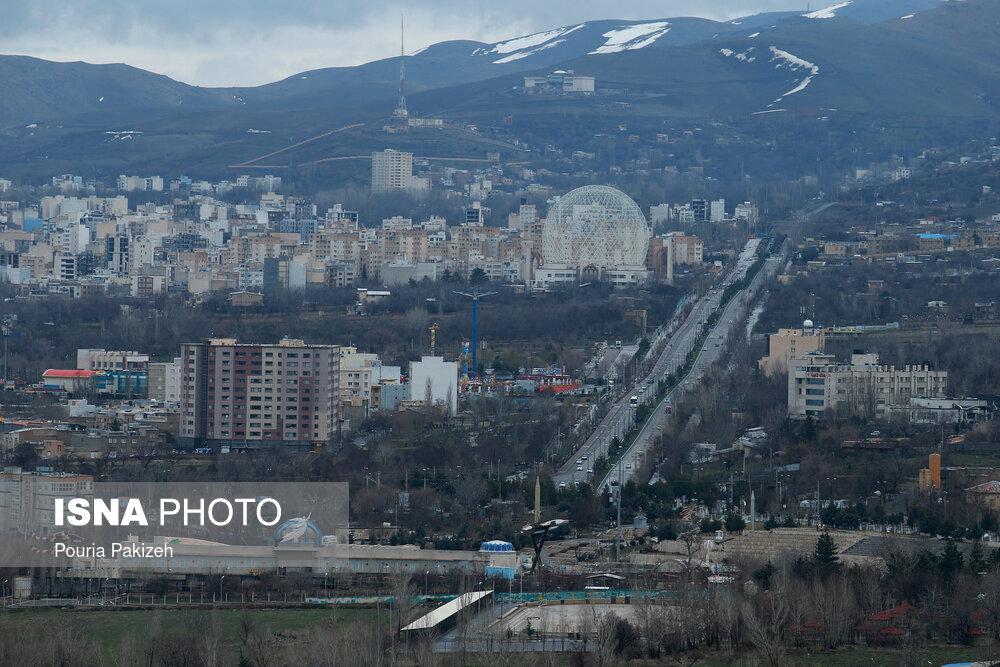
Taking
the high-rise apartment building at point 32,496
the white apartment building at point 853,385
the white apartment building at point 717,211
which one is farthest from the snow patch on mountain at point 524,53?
the high-rise apartment building at point 32,496

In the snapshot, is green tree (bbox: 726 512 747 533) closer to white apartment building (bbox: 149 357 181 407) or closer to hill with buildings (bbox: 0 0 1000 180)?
white apartment building (bbox: 149 357 181 407)

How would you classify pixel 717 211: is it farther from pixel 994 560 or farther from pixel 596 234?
pixel 994 560

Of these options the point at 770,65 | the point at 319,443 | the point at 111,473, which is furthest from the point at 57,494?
the point at 770,65

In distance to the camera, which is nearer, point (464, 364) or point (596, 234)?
point (464, 364)

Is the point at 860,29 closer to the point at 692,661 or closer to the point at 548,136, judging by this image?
the point at 548,136

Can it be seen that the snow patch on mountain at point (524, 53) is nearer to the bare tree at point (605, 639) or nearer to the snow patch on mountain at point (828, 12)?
the snow patch on mountain at point (828, 12)

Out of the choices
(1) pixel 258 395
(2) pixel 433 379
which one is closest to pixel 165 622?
(1) pixel 258 395
